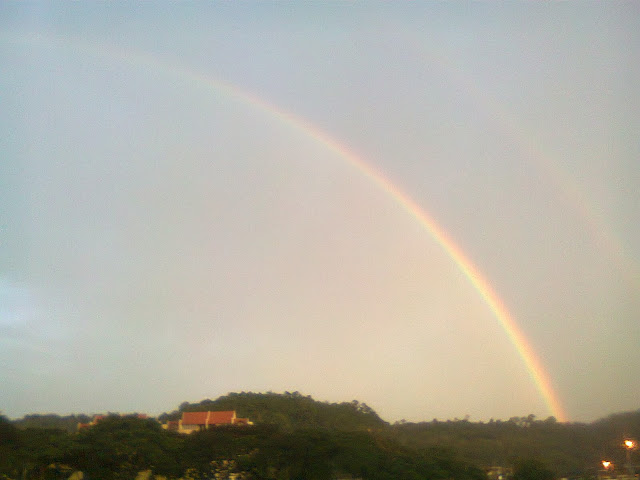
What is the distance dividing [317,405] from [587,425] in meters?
18.8

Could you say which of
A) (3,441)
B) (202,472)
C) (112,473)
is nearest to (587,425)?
(202,472)

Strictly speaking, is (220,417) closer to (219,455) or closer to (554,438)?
(219,455)

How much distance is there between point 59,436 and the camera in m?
20.4

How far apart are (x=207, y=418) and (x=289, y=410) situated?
26.6ft

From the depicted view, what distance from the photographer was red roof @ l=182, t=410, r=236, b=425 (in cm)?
Result: 3682

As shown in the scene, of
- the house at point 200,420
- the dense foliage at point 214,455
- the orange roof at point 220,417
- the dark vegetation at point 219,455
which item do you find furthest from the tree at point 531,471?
the orange roof at point 220,417

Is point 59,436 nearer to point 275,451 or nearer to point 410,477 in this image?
point 275,451

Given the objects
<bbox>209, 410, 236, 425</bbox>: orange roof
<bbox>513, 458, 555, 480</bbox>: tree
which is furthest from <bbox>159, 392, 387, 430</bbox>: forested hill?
<bbox>513, 458, 555, 480</bbox>: tree

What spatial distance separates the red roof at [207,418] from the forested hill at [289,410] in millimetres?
2108

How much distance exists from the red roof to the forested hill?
2.11 metres

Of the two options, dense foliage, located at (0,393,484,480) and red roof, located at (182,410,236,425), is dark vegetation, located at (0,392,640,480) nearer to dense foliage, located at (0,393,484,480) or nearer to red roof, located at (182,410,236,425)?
dense foliage, located at (0,393,484,480)

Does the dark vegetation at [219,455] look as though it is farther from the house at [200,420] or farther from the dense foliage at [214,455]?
the house at [200,420]

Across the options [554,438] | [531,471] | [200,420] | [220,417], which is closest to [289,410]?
[220,417]

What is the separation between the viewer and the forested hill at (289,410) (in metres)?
35.9
